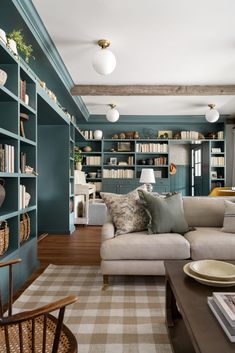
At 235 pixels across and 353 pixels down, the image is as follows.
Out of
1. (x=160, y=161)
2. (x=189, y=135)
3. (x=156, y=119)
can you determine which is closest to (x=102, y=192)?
(x=160, y=161)

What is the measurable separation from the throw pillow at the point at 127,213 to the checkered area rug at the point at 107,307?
509mm

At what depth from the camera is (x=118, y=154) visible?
24.7 feet

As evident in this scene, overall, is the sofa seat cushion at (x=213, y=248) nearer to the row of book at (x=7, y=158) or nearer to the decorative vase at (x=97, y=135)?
the row of book at (x=7, y=158)

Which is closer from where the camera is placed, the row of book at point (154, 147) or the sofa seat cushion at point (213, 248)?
the sofa seat cushion at point (213, 248)

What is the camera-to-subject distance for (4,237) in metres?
2.31

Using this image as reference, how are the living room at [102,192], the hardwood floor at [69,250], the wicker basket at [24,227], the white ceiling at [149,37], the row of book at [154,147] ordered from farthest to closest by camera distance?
the row of book at [154,147], the hardwood floor at [69,250], the wicker basket at [24,227], the white ceiling at [149,37], the living room at [102,192]

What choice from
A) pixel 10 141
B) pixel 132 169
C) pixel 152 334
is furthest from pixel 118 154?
pixel 152 334

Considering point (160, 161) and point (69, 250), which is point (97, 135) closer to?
point (160, 161)

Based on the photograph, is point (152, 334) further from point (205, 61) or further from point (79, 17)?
point (205, 61)

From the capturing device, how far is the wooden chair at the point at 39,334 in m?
0.88

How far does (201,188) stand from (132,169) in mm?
1991

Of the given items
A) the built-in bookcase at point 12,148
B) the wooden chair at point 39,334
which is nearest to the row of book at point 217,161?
the built-in bookcase at point 12,148

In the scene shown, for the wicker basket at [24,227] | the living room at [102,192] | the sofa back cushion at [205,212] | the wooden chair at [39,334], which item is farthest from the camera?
the sofa back cushion at [205,212]

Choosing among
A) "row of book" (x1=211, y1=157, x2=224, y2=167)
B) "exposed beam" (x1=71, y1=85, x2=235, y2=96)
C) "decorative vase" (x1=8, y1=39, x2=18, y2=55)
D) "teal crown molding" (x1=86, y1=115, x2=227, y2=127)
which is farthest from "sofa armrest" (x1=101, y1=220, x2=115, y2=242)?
"row of book" (x1=211, y1=157, x2=224, y2=167)
